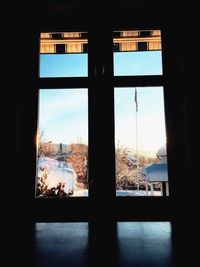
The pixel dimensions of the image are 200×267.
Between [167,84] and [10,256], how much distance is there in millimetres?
2767

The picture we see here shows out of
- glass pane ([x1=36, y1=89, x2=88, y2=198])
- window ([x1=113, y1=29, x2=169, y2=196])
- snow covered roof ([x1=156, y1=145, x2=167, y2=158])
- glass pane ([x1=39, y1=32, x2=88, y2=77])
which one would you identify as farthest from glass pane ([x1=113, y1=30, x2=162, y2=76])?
snow covered roof ([x1=156, y1=145, x2=167, y2=158])

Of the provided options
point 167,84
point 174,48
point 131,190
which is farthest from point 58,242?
point 174,48

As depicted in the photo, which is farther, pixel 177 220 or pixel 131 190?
pixel 131 190

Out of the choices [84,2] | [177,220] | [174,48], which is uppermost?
[84,2]

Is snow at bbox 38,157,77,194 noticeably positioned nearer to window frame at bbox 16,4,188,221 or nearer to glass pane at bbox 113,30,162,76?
window frame at bbox 16,4,188,221

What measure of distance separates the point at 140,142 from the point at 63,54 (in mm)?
1737

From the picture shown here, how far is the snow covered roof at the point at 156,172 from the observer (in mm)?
3225

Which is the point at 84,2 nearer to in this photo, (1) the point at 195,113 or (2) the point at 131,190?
(1) the point at 195,113

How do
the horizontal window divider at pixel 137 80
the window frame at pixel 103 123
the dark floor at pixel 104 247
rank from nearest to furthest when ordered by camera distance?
the dark floor at pixel 104 247 < the window frame at pixel 103 123 < the horizontal window divider at pixel 137 80

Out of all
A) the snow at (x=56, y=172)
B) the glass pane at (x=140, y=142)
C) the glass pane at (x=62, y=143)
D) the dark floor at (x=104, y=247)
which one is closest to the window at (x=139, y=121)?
the glass pane at (x=140, y=142)

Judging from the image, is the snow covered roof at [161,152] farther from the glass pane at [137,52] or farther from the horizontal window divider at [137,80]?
the glass pane at [137,52]

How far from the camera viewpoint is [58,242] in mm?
1965

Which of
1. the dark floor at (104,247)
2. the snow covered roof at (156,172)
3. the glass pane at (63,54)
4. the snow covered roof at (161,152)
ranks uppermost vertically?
the glass pane at (63,54)

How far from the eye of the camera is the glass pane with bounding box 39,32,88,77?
11.4 ft
